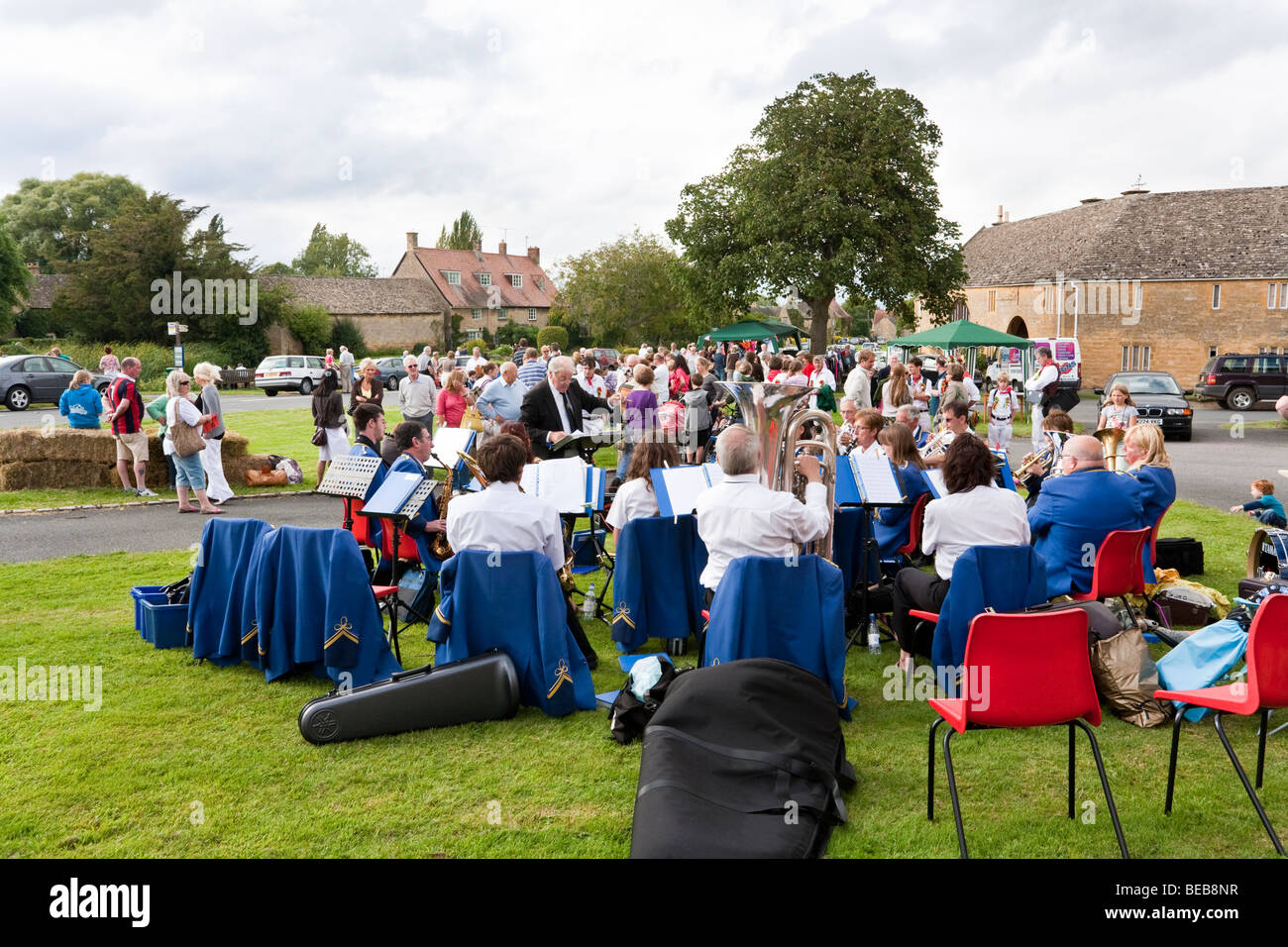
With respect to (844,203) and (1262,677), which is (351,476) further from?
(844,203)

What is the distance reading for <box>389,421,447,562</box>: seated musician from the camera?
7.25 meters

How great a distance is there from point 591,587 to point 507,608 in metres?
2.72

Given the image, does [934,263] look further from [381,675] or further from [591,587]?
[381,675]

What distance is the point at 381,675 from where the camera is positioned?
615 centimetres

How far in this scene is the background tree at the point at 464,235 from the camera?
81.2 meters

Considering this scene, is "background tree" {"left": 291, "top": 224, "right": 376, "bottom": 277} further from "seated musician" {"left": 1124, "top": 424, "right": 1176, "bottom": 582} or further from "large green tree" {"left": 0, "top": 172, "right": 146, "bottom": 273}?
"seated musician" {"left": 1124, "top": 424, "right": 1176, "bottom": 582}

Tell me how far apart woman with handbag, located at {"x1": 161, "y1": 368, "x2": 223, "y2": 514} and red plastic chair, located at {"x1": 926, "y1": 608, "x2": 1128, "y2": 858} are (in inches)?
404

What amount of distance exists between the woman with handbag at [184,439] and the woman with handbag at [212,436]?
184 millimetres

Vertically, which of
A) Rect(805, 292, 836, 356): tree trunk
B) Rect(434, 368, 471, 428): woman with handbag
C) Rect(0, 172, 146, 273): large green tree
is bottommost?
Rect(434, 368, 471, 428): woman with handbag

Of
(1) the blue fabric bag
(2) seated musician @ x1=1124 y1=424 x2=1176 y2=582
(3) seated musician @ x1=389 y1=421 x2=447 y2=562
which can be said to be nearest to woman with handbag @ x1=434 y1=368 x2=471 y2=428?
(3) seated musician @ x1=389 y1=421 x2=447 y2=562

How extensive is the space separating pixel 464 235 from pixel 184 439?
7268 cm

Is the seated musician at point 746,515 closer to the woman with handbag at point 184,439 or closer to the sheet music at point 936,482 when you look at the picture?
the sheet music at point 936,482
